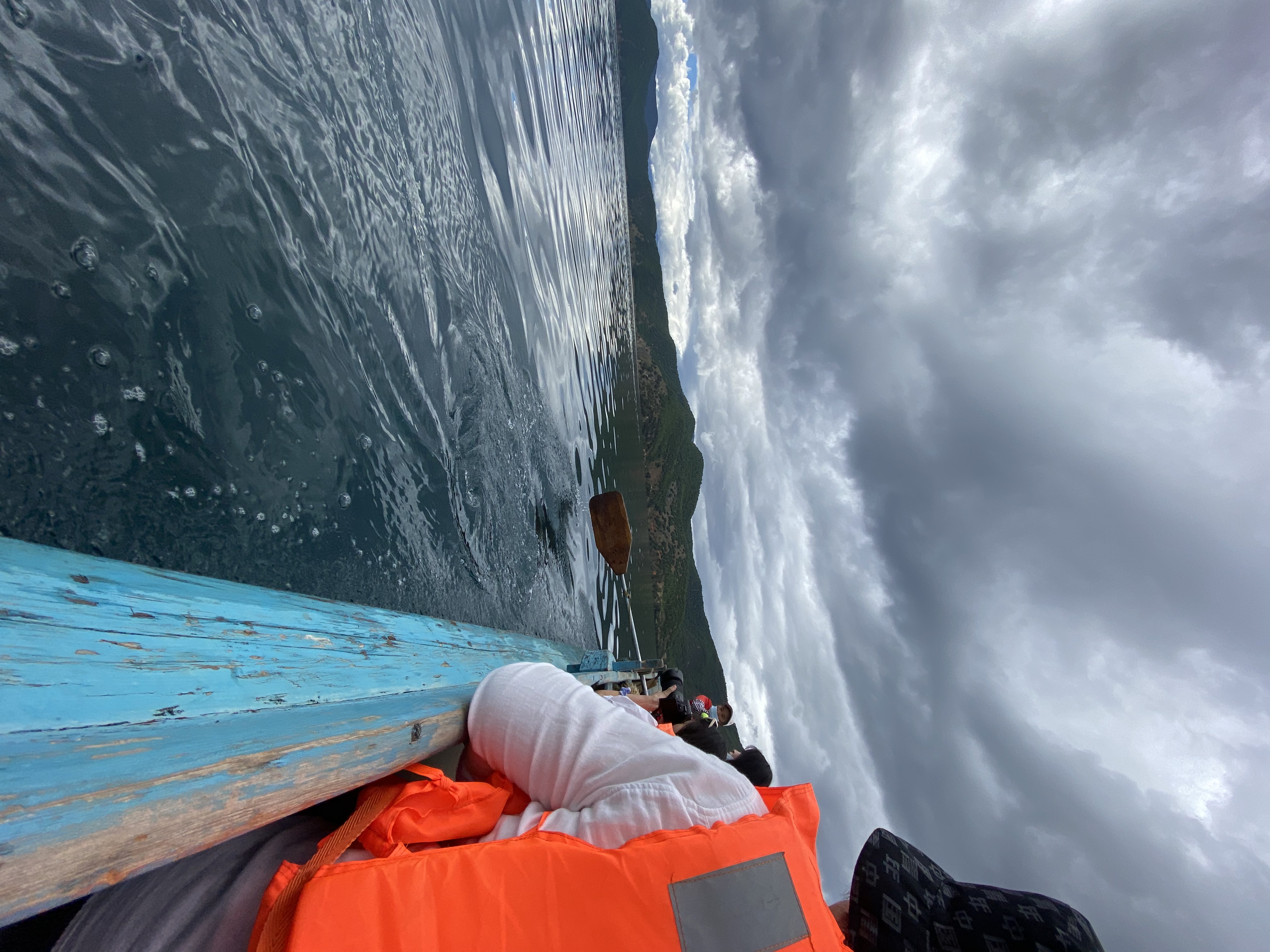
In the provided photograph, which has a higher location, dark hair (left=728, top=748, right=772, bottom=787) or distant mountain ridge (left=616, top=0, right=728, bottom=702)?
distant mountain ridge (left=616, top=0, right=728, bottom=702)

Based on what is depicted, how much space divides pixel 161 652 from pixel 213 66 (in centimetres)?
281

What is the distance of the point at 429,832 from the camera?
154 cm

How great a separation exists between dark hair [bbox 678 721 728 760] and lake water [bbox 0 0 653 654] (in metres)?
2.17

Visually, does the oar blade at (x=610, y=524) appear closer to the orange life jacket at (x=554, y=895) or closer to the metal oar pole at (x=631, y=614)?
the metal oar pole at (x=631, y=614)

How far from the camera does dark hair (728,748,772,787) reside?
4531mm

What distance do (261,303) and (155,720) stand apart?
7.45 ft

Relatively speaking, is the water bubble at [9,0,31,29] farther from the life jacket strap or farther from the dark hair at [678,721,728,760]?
the dark hair at [678,721,728,760]

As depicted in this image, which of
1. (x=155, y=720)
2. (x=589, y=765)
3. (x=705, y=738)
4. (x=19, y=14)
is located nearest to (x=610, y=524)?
(x=705, y=738)

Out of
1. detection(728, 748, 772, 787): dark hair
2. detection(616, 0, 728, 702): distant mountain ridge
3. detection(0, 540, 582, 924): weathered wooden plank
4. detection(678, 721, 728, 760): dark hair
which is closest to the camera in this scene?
detection(0, 540, 582, 924): weathered wooden plank

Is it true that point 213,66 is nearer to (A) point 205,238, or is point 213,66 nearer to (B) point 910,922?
(A) point 205,238

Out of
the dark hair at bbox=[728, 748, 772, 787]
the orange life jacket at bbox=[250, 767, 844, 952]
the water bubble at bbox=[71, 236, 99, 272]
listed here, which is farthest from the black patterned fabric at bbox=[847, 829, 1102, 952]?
the water bubble at bbox=[71, 236, 99, 272]

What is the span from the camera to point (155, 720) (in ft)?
3.44

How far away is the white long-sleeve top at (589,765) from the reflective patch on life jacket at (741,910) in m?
0.13

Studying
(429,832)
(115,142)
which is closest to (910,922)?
(429,832)
